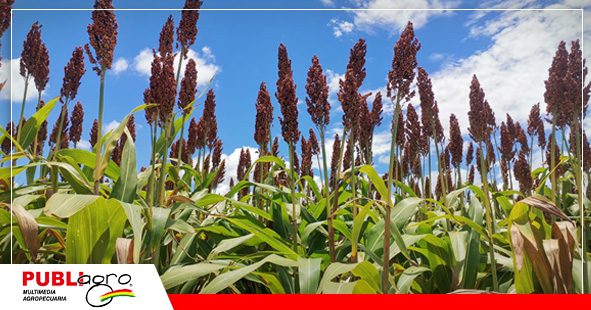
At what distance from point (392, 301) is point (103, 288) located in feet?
4.18

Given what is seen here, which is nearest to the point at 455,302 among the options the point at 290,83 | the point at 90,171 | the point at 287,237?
the point at 287,237

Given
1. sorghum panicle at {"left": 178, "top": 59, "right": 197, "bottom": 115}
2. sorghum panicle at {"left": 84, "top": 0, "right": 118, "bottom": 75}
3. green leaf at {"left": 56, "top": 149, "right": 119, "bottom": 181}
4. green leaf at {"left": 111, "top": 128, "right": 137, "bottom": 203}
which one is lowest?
green leaf at {"left": 111, "top": 128, "right": 137, "bottom": 203}

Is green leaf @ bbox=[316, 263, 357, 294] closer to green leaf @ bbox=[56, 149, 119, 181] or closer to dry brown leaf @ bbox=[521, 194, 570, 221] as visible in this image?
dry brown leaf @ bbox=[521, 194, 570, 221]

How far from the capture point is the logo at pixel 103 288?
2199 mm

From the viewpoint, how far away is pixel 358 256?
258 cm

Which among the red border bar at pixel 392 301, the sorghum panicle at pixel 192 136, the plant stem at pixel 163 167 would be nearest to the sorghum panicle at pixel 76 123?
the sorghum panicle at pixel 192 136

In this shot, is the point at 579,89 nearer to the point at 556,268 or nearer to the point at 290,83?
the point at 556,268

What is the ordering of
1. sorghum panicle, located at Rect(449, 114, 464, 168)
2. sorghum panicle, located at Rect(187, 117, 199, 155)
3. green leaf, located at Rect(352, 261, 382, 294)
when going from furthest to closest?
sorghum panicle, located at Rect(187, 117, 199, 155) < sorghum panicle, located at Rect(449, 114, 464, 168) < green leaf, located at Rect(352, 261, 382, 294)

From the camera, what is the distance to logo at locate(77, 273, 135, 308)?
2199 mm

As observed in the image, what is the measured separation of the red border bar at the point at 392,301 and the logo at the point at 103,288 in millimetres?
211

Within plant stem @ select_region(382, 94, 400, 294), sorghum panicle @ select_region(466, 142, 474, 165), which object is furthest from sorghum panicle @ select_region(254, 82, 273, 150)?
sorghum panicle @ select_region(466, 142, 474, 165)

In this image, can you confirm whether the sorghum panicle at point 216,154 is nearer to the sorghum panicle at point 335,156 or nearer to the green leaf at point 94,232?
the sorghum panicle at point 335,156

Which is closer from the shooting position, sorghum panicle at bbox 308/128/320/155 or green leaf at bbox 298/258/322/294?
green leaf at bbox 298/258/322/294

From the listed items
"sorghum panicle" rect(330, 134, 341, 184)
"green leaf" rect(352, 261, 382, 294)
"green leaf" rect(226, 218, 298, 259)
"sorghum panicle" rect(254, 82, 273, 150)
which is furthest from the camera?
"sorghum panicle" rect(330, 134, 341, 184)
